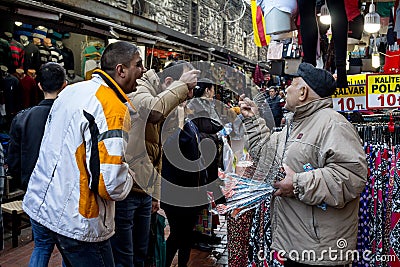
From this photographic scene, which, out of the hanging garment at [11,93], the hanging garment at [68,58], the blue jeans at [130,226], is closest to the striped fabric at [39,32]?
the hanging garment at [68,58]

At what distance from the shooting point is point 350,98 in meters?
3.41

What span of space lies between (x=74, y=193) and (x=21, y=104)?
5355mm

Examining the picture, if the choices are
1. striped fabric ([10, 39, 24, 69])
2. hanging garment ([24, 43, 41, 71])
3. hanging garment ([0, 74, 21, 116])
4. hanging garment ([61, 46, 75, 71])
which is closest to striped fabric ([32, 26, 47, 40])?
hanging garment ([24, 43, 41, 71])

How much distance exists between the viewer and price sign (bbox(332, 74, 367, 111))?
11.2ft

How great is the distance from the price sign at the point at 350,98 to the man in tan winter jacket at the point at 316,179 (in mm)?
932

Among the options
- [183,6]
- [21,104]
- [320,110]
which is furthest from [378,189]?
[183,6]

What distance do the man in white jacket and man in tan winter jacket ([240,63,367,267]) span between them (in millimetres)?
981

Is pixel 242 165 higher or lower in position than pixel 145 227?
higher

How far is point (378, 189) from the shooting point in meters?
3.16

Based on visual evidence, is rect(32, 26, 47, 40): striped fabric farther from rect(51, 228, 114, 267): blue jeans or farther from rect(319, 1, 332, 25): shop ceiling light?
rect(51, 228, 114, 267): blue jeans

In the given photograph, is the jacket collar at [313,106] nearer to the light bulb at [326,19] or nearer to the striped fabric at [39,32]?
the light bulb at [326,19]

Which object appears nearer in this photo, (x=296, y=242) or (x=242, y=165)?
(x=296, y=242)

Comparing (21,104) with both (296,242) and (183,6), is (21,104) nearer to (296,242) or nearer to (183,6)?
(296,242)

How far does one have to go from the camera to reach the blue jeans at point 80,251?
2156 millimetres
